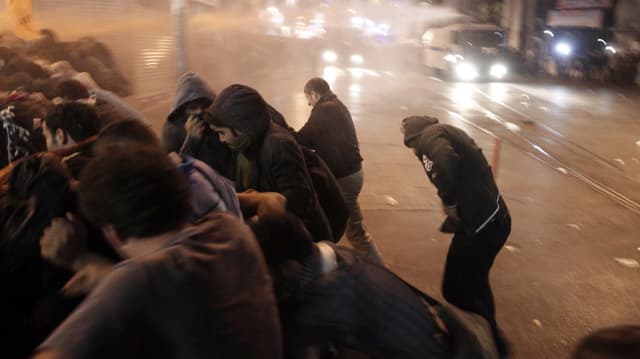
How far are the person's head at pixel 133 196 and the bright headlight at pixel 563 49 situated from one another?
27.8m

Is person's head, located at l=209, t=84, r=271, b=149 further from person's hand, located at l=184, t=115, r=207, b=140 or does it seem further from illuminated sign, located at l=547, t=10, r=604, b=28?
illuminated sign, located at l=547, t=10, r=604, b=28

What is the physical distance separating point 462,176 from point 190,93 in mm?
1784

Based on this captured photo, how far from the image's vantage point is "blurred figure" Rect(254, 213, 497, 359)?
1.93 meters

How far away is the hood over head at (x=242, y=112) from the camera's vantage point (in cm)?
337

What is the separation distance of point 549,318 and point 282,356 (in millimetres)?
3912

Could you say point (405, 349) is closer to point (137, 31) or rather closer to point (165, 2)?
point (137, 31)

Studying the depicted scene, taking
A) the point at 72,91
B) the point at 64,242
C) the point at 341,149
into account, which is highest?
the point at 72,91

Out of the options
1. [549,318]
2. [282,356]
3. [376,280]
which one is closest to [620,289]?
[549,318]

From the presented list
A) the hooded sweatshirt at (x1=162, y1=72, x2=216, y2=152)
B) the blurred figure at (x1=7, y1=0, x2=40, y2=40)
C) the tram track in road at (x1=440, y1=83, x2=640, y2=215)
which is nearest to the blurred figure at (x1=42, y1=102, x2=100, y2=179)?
the hooded sweatshirt at (x1=162, y1=72, x2=216, y2=152)

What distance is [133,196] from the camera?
1.61 meters

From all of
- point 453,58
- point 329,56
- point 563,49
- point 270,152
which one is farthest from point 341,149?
point 329,56

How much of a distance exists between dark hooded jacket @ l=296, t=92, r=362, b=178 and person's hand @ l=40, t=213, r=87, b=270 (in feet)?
10.4

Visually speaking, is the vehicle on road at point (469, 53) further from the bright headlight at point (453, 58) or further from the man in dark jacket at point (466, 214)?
the man in dark jacket at point (466, 214)

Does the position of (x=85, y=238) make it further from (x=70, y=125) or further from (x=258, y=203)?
(x=70, y=125)
